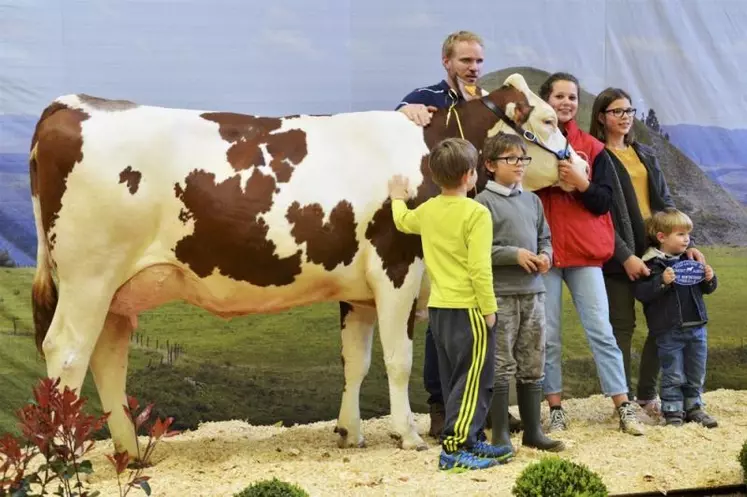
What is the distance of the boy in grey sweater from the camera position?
15.1ft

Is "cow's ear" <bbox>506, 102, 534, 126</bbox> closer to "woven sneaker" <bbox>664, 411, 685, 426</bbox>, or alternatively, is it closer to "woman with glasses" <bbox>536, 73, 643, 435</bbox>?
"woman with glasses" <bbox>536, 73, 643, 435</bbox>

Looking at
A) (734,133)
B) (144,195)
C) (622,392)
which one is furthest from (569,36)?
(144,195)

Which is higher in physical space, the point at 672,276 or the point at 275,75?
the point at 275,75

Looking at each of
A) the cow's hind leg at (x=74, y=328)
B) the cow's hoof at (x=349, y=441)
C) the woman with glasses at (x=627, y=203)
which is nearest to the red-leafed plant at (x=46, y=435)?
the cow's hind leg at (x=74, y=328)

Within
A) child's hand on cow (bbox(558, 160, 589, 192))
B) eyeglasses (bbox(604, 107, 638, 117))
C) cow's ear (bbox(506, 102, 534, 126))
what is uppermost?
eyeglasses (bbox(604, 107, 638, 117))

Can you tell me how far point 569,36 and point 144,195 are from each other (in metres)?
3.34

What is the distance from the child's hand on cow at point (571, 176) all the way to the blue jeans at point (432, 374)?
1.09 m

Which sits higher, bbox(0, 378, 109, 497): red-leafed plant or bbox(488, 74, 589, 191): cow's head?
bbox(488, 74, 589, 191): cow's head

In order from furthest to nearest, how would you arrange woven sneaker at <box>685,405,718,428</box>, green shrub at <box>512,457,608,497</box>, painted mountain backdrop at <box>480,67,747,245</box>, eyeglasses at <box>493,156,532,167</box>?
painted mountain backdrop at <box>480,67,747,245</box>, woven sneaker at <box>685,405,718,428</box>, eyeglasses at <box>493,156,532,167</box>, green shrub at <box>512,457,608,497</box>

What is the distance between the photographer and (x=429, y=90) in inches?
215

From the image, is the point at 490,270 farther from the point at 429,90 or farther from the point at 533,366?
the point at 429,90

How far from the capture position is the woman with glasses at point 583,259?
17.4 ft

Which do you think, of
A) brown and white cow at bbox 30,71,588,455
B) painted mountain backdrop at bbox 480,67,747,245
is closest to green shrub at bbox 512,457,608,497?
brown and white cow at bbox 30,71,588,455

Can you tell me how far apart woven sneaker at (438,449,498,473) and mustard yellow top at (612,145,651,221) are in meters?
2.09
